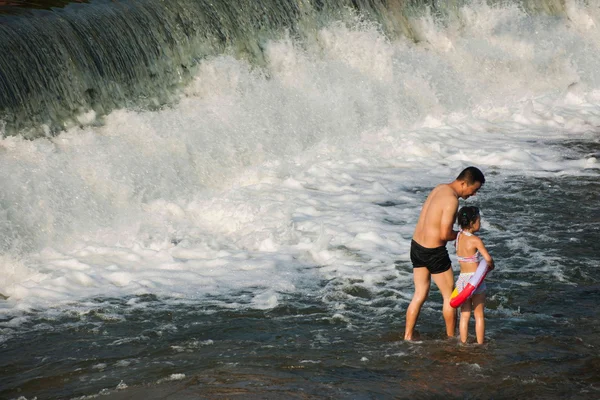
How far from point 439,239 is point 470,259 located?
29 centimetres

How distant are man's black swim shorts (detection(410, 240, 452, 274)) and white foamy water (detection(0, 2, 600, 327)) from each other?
1215mm

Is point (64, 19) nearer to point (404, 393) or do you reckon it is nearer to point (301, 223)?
point (301, 223)

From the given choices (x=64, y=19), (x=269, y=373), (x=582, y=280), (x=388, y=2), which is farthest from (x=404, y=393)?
(x=388, y=2)

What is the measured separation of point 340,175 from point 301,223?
217 cm

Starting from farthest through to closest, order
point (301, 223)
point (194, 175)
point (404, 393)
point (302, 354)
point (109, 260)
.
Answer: point (194, 175) → point (301, 223) → point (109, 260) → point (302, 354) → point (404, 393)

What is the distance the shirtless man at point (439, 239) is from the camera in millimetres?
7270

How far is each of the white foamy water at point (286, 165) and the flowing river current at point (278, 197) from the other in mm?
39

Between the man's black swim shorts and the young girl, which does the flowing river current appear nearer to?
the young girl

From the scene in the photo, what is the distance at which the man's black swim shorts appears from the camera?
7422mm

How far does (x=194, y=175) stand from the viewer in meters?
12.5

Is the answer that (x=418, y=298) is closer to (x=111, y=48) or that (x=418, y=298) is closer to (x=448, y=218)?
(x=448, y=218)

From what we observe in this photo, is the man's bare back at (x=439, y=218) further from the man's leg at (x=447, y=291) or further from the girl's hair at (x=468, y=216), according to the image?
the man's leg at (x=447, y=291)

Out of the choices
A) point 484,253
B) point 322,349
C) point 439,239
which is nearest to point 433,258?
point 439,239

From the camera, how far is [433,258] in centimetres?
744
